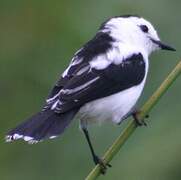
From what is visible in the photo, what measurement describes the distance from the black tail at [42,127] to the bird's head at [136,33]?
3.44ft

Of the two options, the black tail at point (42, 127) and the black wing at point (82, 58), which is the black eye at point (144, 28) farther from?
the black tail at point (42, 127)

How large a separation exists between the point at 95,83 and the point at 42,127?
0.53 metres

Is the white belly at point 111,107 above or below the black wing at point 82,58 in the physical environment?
below

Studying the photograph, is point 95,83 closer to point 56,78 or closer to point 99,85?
point 99,85

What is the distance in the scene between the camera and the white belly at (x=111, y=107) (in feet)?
21.2

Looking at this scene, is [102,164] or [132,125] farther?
[102,164]

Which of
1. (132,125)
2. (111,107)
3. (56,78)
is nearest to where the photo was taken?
(132,125)

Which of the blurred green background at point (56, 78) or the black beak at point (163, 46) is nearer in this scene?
the black beak at point (163, 46)

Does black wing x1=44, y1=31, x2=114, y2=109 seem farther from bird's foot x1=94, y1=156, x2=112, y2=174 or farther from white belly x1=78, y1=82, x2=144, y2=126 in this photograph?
bird's foot x1=94, y1=156, x2=112, y2=174

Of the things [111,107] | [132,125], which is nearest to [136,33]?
[111,107]

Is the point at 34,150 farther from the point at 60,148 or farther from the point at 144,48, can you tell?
the point at 144,48

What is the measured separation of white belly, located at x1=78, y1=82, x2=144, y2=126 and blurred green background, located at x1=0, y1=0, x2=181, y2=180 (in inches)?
26.5

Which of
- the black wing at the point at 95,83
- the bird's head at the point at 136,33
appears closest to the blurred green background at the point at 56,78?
the bird's head at the point at 136,33

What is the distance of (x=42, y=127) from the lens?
241 inches
